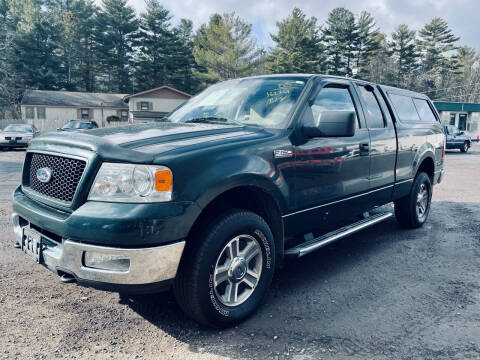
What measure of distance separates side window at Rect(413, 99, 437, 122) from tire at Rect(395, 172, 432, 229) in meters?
0.88

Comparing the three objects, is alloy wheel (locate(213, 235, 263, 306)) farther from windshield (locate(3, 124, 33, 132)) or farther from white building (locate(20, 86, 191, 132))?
white building (locate(20, 86, 191, 132))

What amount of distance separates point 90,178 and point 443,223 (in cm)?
557

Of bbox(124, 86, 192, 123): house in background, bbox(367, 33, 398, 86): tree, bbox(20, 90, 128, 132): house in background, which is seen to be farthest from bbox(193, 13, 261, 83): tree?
bbox(367, 33, 398, 86): tree

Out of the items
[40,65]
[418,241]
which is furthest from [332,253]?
[40,65]

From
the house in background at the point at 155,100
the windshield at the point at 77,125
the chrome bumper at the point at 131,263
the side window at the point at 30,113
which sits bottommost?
the chrome bumper at the point at 131,263

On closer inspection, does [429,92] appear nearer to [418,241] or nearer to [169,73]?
[169,73]

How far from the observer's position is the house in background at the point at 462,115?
123ft

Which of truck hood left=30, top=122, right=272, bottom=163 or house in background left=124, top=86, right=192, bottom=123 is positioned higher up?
house in background left=124, top=86, right=192, bottom=123

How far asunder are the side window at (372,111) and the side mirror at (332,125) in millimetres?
1179

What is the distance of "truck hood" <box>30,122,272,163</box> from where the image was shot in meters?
2.50

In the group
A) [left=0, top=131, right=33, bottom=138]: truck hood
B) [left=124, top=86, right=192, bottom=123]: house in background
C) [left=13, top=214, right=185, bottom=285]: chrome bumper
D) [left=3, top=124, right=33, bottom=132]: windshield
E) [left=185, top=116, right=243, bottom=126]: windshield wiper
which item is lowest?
[left=13, top=214, right=185, bottom=285]: chrome bumper

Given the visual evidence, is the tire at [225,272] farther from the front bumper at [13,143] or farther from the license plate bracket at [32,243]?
the front bumper at [13,143]

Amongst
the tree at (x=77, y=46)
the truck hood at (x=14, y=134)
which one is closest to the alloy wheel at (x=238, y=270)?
the truck hood at (x=14, y=134)

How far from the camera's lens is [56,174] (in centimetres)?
275
